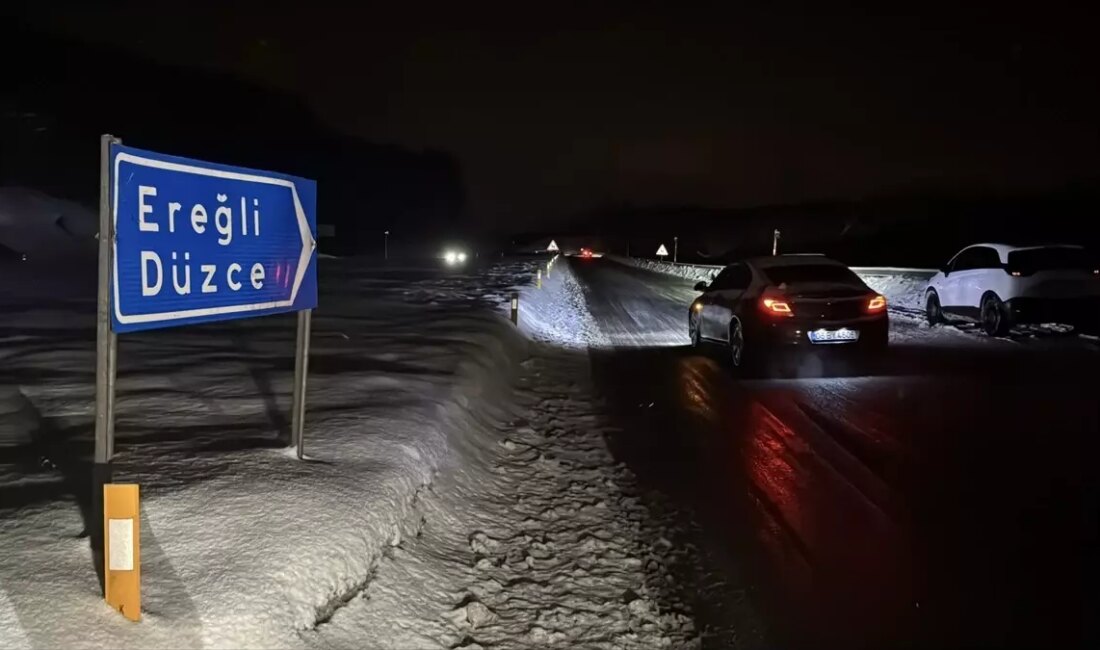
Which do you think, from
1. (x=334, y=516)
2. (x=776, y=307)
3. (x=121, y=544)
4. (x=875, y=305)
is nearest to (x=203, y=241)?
(x=121, y=544)

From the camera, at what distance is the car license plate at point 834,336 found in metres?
11.0

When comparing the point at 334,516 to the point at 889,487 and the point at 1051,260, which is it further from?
the point at 1051,260

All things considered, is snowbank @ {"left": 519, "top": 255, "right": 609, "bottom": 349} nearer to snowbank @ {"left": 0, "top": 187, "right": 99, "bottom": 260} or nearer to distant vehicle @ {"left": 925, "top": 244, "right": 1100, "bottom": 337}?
distant vehicle @ {"left": 925, "top": 244, "right": 1100, "bottom": 337}

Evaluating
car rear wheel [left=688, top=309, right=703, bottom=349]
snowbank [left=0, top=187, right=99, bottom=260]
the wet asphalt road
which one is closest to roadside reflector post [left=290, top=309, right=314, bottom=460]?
the wet asphalt road

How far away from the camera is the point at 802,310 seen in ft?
36.3

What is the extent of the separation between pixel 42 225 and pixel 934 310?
53308mm

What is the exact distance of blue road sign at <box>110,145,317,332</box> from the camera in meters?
3.39

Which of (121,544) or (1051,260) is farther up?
(1051,260)

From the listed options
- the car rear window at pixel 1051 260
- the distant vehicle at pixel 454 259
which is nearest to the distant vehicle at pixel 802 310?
the car rear window at pixel 1051 260

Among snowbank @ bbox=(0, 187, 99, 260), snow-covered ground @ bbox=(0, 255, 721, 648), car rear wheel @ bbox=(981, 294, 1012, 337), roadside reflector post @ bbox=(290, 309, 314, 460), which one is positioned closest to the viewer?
→ snow-covered ground @ bbox=(0, 255, 721, 648)

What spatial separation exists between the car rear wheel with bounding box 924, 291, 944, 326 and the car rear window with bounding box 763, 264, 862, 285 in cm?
668

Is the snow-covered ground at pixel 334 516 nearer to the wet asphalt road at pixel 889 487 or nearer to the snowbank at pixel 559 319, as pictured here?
the wet asphalt road at pixel 889 487

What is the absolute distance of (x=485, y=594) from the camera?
4320mm

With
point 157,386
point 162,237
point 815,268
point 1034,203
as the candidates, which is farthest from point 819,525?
point 1034,203
